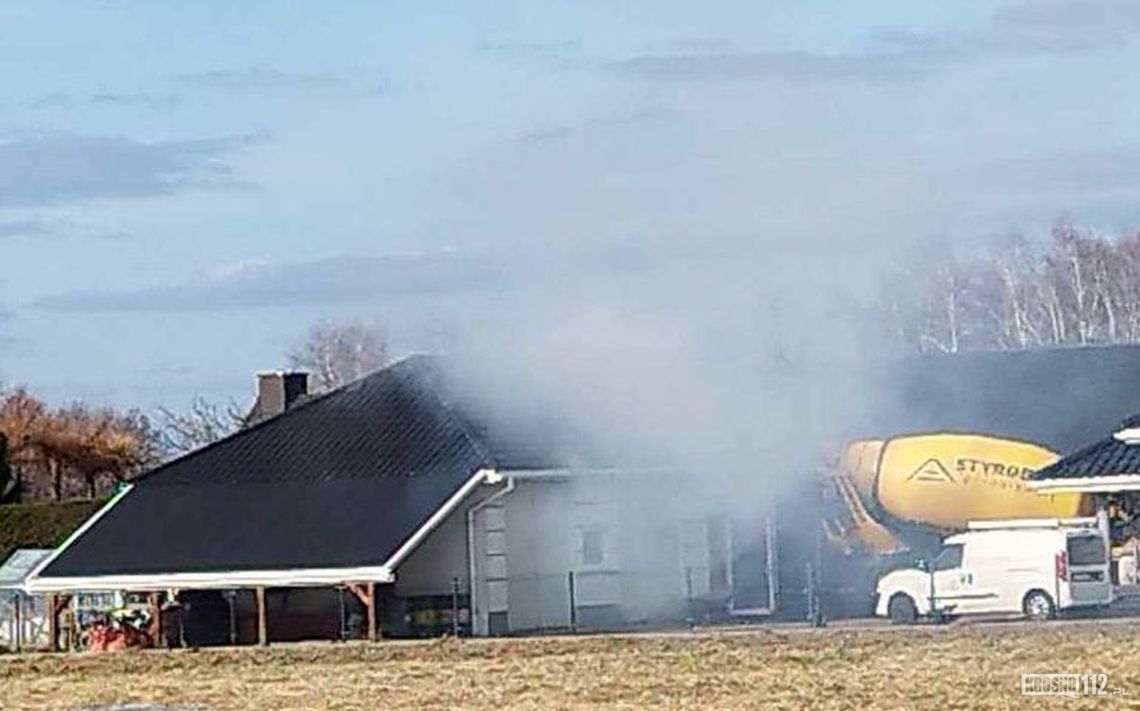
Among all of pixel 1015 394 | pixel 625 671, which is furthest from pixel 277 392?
pixel 625 671

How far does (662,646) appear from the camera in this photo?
40625 mm

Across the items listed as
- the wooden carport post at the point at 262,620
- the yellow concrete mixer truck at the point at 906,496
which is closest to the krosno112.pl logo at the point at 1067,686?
the wooden carport post at the point at 262,620

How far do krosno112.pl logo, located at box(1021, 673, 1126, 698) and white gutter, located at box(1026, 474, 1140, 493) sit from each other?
18266 mm

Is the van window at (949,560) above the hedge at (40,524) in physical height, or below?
below

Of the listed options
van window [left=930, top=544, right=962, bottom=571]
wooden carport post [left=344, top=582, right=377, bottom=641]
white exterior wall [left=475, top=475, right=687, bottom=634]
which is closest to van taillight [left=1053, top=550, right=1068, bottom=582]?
van window [left=930, top=544, right=962, bottom=571]

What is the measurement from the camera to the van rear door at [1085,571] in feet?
152

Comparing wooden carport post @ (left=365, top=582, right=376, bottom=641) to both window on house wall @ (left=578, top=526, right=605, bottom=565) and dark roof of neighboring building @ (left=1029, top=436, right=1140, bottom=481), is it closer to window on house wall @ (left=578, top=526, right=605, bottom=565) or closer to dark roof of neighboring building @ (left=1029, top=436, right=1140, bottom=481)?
window on house wall @ (left=578, top=526, right=605, bottom=565)

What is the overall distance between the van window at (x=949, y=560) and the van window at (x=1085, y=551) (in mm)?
2232

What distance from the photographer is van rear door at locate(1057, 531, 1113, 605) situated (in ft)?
152

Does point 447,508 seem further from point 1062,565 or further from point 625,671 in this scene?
point 625,671

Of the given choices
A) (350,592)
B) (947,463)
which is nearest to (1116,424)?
(947,463)

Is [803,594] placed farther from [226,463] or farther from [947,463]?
[226,463]

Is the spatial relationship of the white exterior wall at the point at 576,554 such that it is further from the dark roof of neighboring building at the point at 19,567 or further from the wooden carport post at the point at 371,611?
the dark roof of neighboring building at the point at 19,567

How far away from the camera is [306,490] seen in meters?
55.2
